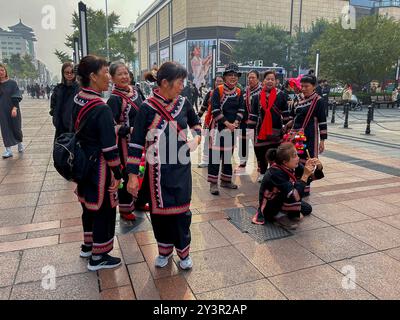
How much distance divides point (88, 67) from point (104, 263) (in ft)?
5.58

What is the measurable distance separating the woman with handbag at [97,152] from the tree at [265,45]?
44205mm

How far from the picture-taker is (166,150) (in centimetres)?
290

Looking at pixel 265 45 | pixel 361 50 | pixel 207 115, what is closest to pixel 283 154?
pixel 207 115

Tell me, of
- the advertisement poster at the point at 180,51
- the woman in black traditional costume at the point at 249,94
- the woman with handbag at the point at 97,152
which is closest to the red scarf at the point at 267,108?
the woman in black traditional costume at the point at 249,94

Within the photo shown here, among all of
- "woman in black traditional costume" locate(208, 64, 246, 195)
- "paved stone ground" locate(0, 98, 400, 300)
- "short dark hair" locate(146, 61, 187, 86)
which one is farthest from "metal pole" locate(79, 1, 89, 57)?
"short dark hair" locate(146, 61, 187, 86)

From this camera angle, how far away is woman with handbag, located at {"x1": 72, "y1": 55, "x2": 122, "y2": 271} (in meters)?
2.76

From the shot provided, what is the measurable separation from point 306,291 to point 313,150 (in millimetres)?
2624

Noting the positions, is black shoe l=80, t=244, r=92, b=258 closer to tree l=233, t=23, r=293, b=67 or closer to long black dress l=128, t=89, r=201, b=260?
long black dress l=128, t=89, r=201, b=260

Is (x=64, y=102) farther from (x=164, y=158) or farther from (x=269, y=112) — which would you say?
(x=164, y=158)

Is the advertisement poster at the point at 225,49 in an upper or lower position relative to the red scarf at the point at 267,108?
upper

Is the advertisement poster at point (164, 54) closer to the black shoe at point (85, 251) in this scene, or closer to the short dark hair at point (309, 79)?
the short dark hair at point (309, 79)

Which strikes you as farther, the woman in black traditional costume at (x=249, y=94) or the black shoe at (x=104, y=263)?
the woman in black traditional costume at (x=249, y=94)

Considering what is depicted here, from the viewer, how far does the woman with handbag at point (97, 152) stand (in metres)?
2.76

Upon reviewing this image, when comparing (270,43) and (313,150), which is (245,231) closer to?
(313,150)
